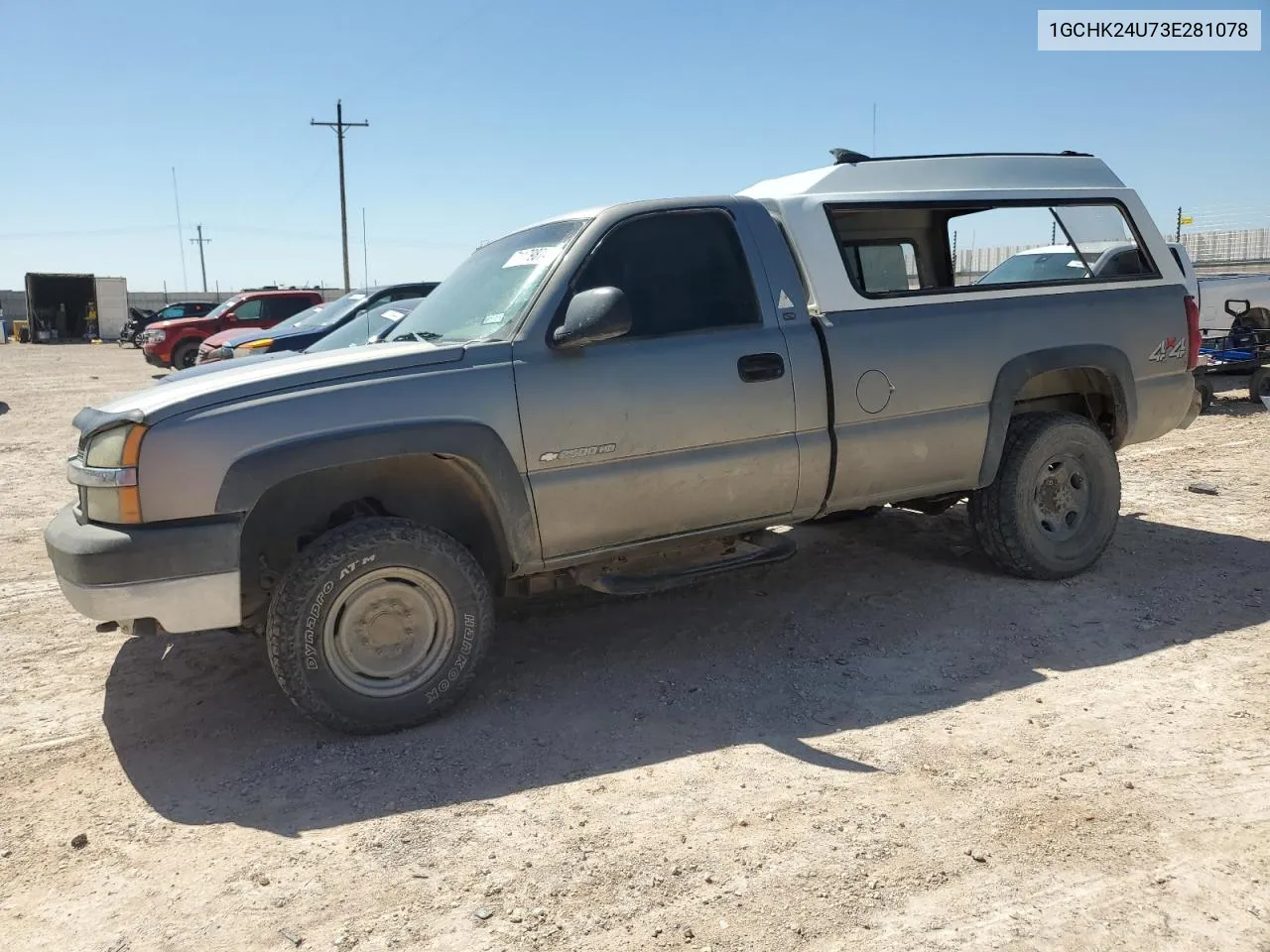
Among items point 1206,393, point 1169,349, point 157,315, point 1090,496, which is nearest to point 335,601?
point 1090,496

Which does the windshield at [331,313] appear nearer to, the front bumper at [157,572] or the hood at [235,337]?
the hood at [235,337]

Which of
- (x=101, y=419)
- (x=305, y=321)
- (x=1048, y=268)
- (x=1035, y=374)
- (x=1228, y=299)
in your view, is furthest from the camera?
(x=305, y=321)

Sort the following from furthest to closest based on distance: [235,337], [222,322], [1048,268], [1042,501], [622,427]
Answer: [222,322], [235,337], [1048,268], [1042,501], [622,427]

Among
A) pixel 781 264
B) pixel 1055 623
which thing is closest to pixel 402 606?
pixel 781 264

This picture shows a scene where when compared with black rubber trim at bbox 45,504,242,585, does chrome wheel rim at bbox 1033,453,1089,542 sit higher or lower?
lower

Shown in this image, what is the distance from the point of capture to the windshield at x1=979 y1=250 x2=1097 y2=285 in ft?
17.7

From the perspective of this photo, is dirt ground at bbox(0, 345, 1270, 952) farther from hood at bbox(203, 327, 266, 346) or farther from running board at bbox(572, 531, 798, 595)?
hood at bbox(203, 327, 266, 346)

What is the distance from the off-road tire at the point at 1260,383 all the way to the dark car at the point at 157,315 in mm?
26043

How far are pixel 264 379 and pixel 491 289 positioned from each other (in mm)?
1177

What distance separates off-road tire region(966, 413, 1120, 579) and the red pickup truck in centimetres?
1677

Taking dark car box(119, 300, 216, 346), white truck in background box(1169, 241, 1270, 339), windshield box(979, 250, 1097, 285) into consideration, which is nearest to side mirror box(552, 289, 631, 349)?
windshield box(979, 250, 1097, 285)

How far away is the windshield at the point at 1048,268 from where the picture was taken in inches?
212

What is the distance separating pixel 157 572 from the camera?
3.41 metres

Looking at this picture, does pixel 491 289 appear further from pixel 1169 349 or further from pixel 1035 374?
pixel 1169 349
